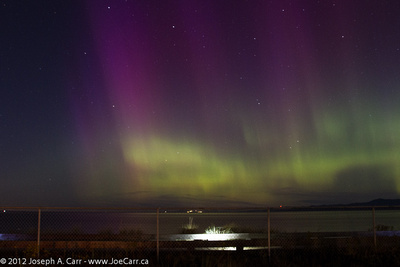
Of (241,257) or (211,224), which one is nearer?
(241,257)

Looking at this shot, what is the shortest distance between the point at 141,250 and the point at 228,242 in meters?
3.65

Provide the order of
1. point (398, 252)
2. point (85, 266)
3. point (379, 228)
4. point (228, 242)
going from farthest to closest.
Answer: point (379, 228) → point (228, 242) → point (398, 252) → point (85, 266)

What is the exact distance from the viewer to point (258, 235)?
24922mm

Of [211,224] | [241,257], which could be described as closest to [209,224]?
[211,224]

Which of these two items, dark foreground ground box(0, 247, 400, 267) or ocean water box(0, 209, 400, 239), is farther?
ocean water box(0, 209, 400, 239)

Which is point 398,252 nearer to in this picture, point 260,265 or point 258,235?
point 260,265

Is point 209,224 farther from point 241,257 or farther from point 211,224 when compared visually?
point 241,257

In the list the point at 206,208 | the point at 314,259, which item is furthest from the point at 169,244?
the point at 314,259

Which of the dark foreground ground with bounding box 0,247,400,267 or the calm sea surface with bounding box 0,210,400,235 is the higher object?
the calm sea surface with bounding box 0,210,400,235

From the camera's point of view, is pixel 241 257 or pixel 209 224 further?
pixel 209 224

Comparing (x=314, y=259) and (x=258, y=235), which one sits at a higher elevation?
(x=258, y=235)

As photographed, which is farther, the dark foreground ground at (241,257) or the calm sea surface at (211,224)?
the calm sea surface at (211,224)

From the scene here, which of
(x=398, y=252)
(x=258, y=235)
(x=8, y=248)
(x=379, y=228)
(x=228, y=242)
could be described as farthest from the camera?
(x=379, y=228)

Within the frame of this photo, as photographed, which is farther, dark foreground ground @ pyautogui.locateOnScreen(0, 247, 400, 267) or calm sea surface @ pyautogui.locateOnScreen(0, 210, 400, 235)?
calm sea surface @ pyautogui.locateOnScreen(0, 210, 400, 235)
